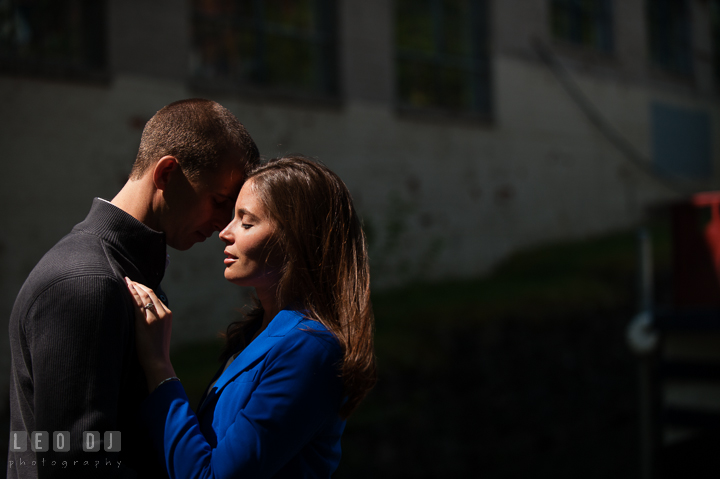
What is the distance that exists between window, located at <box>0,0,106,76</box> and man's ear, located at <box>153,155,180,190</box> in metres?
4.92

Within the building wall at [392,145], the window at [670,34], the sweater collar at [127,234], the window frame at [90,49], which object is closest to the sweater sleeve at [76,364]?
the sweater collar at [127,234]

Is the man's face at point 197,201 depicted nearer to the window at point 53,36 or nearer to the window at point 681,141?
the window at point 53,36

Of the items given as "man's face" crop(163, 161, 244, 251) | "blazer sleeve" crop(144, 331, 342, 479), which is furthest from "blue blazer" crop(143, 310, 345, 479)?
"man's face" crop(163, 161, 244, 251)

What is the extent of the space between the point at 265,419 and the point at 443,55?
359 inches

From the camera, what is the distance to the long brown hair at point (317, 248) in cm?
174

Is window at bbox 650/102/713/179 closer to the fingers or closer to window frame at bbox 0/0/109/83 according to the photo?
window frame at bbox 0/0/109/83

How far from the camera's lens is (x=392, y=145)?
9000 millimetres

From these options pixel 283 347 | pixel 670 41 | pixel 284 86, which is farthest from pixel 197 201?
pixel 670 41

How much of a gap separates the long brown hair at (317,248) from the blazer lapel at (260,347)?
0.18ft

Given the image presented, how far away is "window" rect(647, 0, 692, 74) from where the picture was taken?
13.4m

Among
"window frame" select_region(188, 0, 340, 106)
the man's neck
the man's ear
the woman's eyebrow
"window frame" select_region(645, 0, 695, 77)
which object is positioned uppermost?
"window frame" select_region(645, 0, 695, 77)

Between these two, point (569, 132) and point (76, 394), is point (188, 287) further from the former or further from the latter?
point (569, 132)

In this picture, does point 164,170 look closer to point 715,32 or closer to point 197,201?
point 197,201

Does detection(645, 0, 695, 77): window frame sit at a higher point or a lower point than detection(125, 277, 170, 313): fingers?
higher
